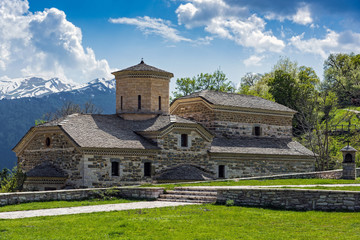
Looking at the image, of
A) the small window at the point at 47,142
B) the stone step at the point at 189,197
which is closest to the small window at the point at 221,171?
the small window at the point at 47,142

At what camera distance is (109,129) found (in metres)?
35.1

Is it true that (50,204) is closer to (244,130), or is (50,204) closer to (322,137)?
(244,130)

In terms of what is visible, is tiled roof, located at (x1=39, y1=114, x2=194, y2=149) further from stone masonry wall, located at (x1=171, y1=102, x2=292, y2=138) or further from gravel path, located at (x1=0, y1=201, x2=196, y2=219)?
gravel path, located at (x1=0, y1=201, x2=196, y2=219)

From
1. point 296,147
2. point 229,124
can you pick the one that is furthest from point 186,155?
point 296,147

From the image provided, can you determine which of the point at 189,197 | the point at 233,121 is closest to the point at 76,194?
the point at 189,197

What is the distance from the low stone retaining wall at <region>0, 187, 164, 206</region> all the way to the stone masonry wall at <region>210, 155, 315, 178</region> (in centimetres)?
1463

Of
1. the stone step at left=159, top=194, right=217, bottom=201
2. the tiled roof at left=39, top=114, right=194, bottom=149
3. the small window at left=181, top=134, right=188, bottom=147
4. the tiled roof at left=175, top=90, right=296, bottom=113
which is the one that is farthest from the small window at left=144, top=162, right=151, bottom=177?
the stone step at left=159, top=194, right=217, bottom=201

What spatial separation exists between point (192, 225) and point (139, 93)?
24.3 m

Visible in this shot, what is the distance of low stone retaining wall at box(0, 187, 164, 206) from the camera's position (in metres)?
21.3

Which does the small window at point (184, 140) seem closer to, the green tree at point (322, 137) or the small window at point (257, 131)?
the small window at point (257, 131)

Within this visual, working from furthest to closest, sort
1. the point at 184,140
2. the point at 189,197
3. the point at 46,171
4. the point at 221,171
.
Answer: the point at 221,171 < the point at 184,140 < the point at 46,171 < the point at 189,197

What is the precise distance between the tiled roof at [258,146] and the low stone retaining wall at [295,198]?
17.5 meters

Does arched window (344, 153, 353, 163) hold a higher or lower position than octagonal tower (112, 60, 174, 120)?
lower

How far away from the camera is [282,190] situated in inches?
739
